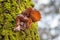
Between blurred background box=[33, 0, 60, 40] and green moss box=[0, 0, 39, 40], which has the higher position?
green moss box=[0, 0, 39, 40]

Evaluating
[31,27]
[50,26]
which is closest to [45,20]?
[50,26]

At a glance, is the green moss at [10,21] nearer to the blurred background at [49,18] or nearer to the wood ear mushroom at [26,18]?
the wood ear mushroom at [26,18]

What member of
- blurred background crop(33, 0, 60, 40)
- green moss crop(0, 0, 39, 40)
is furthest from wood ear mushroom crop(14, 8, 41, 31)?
blurred background crop(33, 0, 60, 40)

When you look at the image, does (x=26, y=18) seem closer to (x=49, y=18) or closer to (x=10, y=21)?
(x=10, y=21)

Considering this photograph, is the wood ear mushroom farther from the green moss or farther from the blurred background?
the blurred background

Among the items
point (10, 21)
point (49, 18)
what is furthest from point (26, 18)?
point (49, 18)

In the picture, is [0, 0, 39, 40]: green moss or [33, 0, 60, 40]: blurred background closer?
[0, 0, 39, 40]: green moss

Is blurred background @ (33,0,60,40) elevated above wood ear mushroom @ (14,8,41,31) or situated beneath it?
situated beneath
